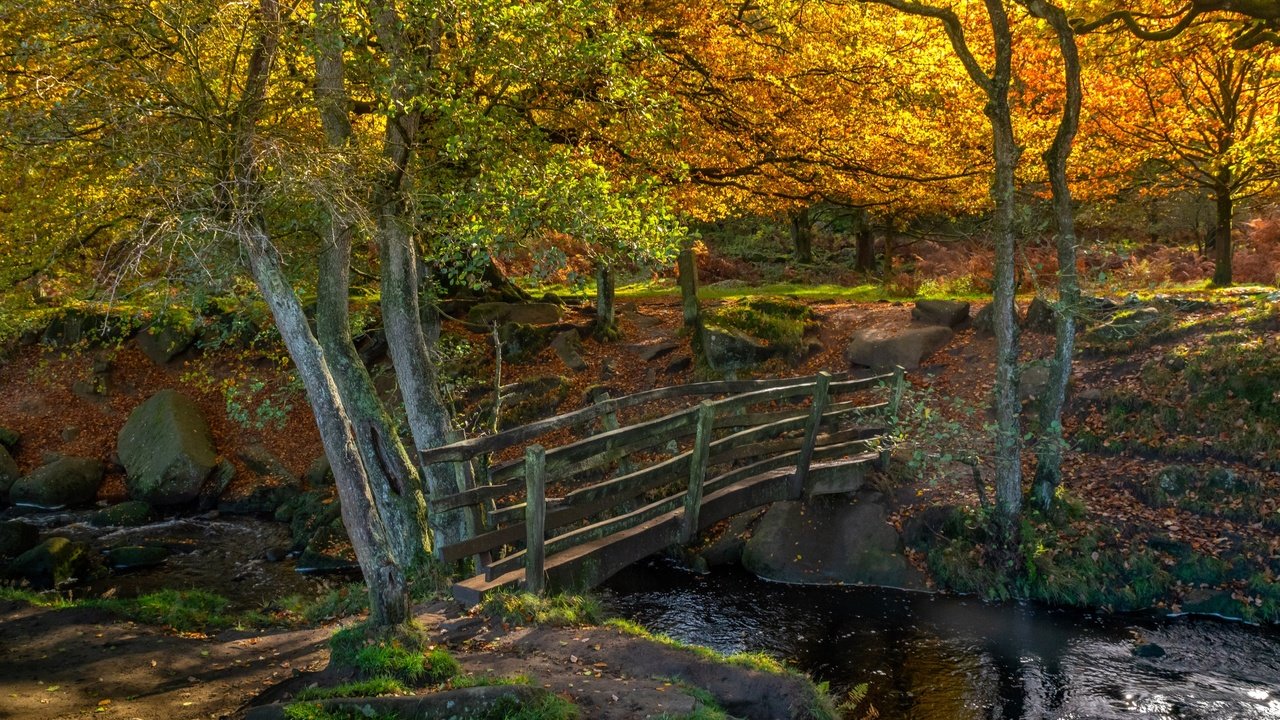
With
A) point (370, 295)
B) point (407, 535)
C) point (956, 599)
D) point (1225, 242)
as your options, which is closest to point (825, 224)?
point (1225, 242)

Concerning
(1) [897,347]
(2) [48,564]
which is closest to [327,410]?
(2) [48,564]

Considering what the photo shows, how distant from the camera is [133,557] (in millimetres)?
16031

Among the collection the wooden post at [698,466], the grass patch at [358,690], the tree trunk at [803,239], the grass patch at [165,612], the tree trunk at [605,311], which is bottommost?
the grass patch at [165,612]

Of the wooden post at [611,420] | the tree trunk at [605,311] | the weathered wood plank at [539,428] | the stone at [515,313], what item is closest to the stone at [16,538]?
the weathered wood plank at [539,428]

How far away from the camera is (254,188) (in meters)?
8.59

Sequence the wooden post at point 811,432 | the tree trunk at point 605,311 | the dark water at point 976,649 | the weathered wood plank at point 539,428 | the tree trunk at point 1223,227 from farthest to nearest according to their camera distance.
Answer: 1. the tree trunk at point 605,311
2. the tree trunk at point 1223,227
3. the wooden post at point 811,432
4. the dark water at point 976,649
5. the weathered wood plank at point 539,428

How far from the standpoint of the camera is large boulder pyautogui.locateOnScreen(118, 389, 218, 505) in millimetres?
19953

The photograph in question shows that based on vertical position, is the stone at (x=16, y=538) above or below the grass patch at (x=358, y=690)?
below

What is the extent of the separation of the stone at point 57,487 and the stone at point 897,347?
16.9 meters

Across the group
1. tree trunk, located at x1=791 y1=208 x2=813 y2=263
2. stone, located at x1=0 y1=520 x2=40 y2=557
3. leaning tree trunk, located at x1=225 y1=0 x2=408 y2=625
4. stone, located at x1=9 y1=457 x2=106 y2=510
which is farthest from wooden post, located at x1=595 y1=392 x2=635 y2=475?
tree trunk, located at x1=791 y1=208 x2=813 y2=263

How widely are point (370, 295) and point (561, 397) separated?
647 centimetres

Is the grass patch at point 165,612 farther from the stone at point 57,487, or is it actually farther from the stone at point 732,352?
the stone at point 732,352

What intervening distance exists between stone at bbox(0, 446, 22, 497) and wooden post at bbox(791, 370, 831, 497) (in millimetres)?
17941

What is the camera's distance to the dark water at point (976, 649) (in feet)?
31.2
